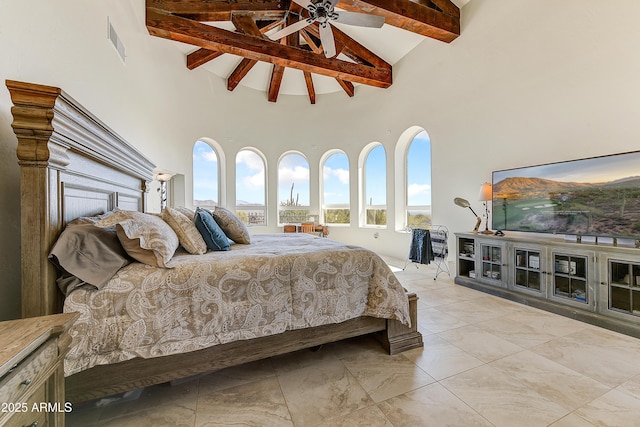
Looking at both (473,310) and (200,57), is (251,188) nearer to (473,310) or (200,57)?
(200,57)

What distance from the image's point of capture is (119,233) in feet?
4.58

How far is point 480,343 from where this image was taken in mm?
1969

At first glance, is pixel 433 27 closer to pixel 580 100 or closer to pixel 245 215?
pixel 580 100

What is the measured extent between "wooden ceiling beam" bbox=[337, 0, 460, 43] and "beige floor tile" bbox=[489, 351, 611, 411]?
12.9 feet

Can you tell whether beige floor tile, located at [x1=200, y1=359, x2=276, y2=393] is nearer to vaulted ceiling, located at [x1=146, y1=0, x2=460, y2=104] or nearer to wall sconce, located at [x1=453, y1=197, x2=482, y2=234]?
wall sconce, located at [x1=453, y1=197, x2=482, y2=234]

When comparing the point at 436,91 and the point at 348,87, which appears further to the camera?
the point at 348,87

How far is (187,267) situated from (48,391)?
0.66 metres

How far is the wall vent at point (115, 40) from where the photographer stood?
2.42 m

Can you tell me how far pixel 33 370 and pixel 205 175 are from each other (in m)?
5.23

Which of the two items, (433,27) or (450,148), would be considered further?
(450,148)

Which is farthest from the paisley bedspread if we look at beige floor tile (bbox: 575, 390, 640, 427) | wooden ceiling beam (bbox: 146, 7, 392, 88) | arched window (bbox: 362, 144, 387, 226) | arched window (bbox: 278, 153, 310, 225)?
arched window (bbox: 278, 153, 310, 225)

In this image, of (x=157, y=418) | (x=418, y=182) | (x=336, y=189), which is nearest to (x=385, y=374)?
(x=157, y=418)

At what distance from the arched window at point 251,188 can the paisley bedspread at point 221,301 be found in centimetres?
455

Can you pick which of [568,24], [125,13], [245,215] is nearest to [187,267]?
[125,13]
